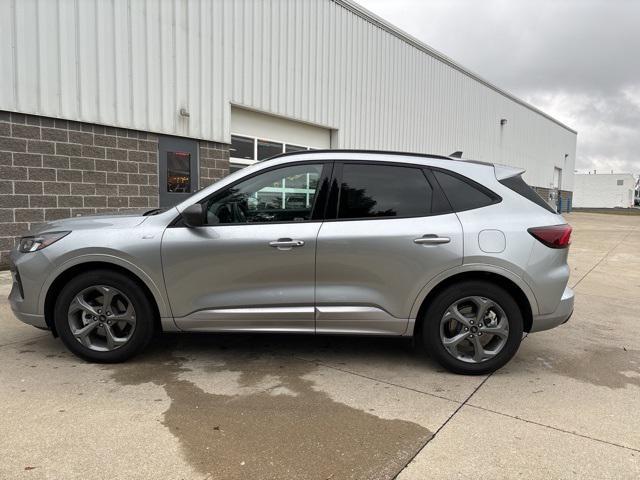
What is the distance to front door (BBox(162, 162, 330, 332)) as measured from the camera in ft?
12.4

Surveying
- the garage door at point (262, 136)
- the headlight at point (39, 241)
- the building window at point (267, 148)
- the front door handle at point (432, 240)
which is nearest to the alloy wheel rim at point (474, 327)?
the front door handle at point (432, 240)

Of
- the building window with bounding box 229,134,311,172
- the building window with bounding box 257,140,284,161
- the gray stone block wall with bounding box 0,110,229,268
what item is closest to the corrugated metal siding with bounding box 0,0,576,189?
the gray stone block wall with bounding box 0,110,229,268

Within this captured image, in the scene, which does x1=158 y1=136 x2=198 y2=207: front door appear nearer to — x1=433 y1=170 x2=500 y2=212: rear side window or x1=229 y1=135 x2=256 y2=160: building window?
x1=229 y1=135 x2=256 y2=160: building window

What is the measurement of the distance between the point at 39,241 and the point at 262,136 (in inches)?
332

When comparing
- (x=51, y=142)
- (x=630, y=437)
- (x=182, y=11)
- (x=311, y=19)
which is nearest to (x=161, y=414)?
(x=630, y=437)

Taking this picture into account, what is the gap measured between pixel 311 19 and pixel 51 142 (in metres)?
7.32

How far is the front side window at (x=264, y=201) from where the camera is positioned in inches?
152

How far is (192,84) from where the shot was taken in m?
9.98

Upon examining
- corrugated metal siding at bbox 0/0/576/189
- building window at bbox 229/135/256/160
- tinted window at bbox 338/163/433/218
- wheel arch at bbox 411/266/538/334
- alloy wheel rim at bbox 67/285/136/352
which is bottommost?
alloy wheel rim at bbox 67/285/136/352

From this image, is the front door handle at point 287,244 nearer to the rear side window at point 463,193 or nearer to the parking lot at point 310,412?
the parking lot at point 310,412

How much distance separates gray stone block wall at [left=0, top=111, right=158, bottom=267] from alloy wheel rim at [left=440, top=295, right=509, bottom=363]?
23.6 feet

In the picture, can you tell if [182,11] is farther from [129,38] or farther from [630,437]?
[630,437]

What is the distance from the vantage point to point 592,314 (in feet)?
20.5

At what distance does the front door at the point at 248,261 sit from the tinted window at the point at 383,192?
0.71 feet
